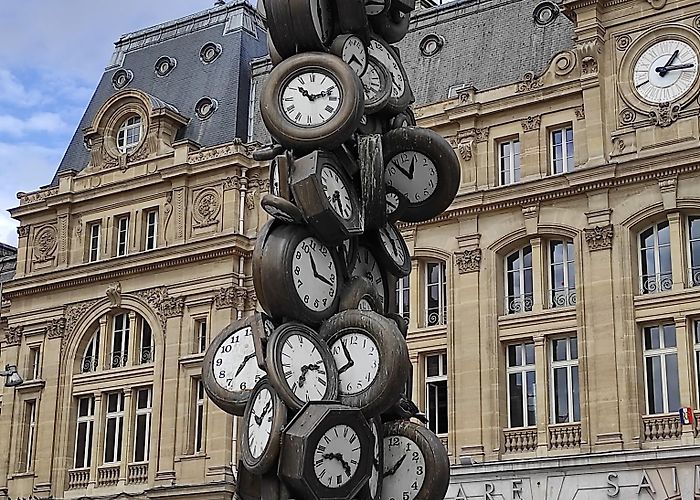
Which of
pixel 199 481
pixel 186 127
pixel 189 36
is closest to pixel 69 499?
pixel 199 481

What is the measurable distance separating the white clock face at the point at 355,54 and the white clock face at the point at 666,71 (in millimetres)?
20080

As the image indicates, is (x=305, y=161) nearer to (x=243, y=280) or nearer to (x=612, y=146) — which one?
(x=612, y=146)

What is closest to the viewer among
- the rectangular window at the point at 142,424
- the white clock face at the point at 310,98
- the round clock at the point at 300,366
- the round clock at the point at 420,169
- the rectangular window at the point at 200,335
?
the round clock at the point at 300,366

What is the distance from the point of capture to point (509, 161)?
108ft

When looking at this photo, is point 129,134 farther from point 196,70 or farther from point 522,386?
point 522,386

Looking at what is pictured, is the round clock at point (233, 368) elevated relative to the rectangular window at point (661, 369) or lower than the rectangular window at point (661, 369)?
lower

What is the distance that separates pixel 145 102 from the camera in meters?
40.2

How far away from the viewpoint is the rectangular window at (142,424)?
36.8 meters

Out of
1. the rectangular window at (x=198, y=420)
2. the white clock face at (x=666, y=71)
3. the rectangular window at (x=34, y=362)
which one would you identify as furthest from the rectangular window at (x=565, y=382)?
the rectangular window at (x=34, y=362)

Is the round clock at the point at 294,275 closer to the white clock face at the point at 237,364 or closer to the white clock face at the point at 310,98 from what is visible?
the white clock face at the point at 237,364

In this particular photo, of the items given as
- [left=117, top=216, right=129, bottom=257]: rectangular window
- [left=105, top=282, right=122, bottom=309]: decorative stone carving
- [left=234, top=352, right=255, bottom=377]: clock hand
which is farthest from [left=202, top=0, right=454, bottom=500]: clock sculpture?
[left=117, top=216, right=129, bottom=257]: rectangular window

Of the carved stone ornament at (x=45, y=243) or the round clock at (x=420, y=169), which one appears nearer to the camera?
the round clock at (x=420, y=169)

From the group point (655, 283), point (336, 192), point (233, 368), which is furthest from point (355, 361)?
point (655, 283)

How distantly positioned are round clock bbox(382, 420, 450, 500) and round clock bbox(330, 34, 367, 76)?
11.2 ft
